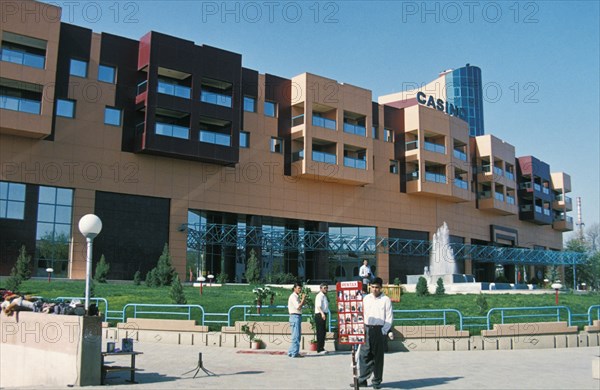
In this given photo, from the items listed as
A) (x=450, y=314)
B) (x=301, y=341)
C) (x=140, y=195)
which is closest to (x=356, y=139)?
(x=140, y=195)

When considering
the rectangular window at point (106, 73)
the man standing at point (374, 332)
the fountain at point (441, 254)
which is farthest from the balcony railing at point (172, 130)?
the man standing at point (374, 332)

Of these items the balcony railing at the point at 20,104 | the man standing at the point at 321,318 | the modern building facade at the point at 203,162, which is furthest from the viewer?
the modern building facade at the point at 203,162

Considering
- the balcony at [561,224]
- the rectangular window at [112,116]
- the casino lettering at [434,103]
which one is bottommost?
the balcony at [561,224]

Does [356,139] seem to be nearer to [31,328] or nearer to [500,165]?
[500,165]

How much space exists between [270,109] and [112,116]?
12654mm

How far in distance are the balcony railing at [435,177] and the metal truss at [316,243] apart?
5.75 meters

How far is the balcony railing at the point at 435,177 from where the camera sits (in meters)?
55.0

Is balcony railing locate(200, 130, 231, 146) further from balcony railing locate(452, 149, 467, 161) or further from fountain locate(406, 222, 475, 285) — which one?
balcony railing locate(452, 149, 467, 161)

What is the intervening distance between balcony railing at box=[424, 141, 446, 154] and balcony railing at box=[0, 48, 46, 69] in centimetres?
3325

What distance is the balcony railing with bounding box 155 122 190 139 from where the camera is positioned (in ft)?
128

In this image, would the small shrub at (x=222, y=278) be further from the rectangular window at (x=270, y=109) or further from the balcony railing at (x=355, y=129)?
the balcony railing at (x=355, y=129)

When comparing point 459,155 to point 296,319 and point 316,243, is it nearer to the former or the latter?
point 316,243

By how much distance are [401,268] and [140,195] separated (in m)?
25.6

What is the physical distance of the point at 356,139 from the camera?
49344 millimetres
